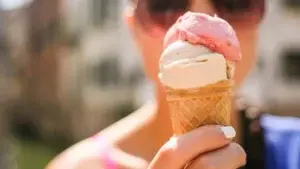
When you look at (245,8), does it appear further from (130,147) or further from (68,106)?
(68,106)

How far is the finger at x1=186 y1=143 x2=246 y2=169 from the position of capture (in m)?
0.75

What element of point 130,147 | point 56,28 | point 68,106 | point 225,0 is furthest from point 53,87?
point 225,0

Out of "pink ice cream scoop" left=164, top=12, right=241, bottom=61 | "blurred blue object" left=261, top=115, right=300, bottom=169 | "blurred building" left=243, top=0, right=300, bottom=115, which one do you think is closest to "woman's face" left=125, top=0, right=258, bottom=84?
"blurred blue object" left=261, top=115, right=300, bottom=169

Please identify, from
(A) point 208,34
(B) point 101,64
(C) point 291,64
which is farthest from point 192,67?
(C) point 291,64

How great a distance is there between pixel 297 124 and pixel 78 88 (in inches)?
57.5

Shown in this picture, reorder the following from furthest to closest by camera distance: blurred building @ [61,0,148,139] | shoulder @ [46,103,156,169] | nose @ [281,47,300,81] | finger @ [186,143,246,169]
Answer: nose @ [281,47,300,81] → blurred building @ [61,0,148,139] → shoulder @ [46,103,156,169] → finger @ [186,143,246,169]

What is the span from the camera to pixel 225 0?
114 cm

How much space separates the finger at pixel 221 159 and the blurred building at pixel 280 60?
191 cm

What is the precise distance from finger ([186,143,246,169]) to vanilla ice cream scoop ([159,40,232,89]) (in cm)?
9

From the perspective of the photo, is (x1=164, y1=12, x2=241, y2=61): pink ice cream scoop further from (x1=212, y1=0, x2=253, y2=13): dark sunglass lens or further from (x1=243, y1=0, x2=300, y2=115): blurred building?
(x1=243, y1=0, x2=300, y2=115): blurred building

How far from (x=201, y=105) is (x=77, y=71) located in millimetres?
1880

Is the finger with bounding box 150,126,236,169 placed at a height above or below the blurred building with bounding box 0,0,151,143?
above

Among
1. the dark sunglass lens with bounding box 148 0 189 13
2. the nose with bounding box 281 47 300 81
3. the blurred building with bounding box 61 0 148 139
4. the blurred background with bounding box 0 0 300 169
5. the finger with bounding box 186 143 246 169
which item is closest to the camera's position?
the finger with bounding box 186 143 246 169

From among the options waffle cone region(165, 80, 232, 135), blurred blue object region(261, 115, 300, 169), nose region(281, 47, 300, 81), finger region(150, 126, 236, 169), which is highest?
waffle cone region(165, 80, 232, 135)
